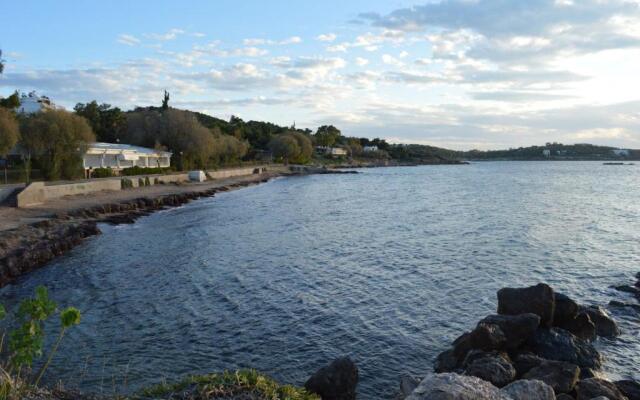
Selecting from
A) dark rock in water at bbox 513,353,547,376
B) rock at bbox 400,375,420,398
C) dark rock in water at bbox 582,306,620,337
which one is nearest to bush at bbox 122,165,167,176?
dark rock in water at bbox 582,306,620,337

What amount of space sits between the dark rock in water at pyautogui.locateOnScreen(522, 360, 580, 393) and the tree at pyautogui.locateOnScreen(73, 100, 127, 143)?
84789 mm

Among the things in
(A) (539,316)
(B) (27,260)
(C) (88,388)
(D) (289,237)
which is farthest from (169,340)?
(D) (289,237)

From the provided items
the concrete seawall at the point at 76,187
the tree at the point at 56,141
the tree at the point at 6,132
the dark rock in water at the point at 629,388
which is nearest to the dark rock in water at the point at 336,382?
the dark rock in water at the point at 629,388

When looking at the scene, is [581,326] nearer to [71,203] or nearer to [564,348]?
[564,348]

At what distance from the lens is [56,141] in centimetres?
5034

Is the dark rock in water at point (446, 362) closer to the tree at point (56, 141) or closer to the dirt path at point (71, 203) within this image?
the dirt path at point (71, 203)

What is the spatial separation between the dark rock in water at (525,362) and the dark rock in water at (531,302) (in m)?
2.44

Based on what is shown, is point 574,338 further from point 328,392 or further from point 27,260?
point 27,260

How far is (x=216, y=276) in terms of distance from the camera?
22219mm

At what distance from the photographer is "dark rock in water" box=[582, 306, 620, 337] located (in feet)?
50.2

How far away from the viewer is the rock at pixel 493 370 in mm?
10719

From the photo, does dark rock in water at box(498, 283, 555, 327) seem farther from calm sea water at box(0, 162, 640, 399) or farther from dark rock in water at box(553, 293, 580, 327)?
calm sea water at box(0, 162, 640, 399)

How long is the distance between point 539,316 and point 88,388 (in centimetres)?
1102

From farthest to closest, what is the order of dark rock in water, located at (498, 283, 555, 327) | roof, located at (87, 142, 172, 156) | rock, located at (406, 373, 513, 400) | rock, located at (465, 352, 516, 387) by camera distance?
roof, located at (87, 142, 172, 156)
dark rock in water, located at (498, 283, 555, 327)
rock, located at (465, 352, 516, 387)
rock, located at (406, 373, 513, 400)
